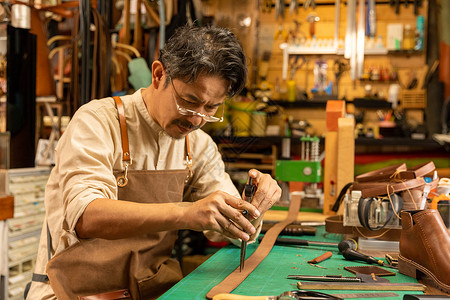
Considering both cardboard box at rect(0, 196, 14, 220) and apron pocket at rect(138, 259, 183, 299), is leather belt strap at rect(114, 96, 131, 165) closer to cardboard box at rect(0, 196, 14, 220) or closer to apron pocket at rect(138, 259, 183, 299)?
apron pocket at rect(138, 259, 183, 299)

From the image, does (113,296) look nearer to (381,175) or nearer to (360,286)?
(360,286)

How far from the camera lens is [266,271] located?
4.92 ft

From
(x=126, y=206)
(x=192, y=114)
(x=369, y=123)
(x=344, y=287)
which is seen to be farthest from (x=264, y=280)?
(x=369, y=123)

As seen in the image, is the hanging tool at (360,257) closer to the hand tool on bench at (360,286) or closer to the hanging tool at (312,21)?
the hand tool on bench at (360,286)

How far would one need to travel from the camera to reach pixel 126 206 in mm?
1315

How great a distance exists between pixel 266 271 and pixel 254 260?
0.42 ft

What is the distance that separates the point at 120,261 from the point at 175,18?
3.23 meters

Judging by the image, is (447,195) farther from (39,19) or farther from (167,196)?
(39,19)

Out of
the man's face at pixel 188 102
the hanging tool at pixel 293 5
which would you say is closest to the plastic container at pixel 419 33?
the hanging tool at pixel 293 5

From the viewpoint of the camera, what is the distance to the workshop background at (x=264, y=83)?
291cm

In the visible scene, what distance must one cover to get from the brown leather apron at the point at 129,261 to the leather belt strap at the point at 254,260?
0.36 meters

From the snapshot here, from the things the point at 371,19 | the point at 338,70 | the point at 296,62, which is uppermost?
the point at 371,19

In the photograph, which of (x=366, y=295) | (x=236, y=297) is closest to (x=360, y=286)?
(x=366, y=295)

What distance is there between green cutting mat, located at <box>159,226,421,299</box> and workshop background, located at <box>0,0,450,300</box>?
1.50ft
